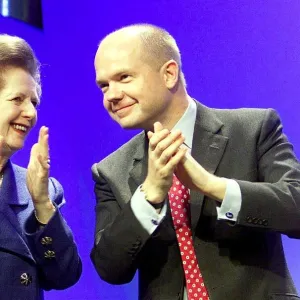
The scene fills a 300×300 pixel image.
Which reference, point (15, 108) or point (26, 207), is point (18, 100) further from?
point (26, 207)

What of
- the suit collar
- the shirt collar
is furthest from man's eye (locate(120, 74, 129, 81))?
the suit collar

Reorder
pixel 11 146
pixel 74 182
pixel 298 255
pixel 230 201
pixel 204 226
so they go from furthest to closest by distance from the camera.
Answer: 1. pixel 74 182
2. pixel 298 255
3. pixel 11 146
4. pixel 204 226
5. pixel 230 201

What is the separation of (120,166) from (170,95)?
0.73ft

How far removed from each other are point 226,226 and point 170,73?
0.41m

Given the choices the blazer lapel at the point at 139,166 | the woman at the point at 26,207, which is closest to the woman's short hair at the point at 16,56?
the woman at the point at 26,207

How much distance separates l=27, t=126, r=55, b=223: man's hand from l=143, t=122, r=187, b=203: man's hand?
0.90 ft

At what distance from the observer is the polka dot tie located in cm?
156

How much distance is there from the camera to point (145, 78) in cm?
165

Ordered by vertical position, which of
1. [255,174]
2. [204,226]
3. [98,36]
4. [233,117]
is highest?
[98,36]

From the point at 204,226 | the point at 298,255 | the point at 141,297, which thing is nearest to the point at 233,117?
the point at 204,226

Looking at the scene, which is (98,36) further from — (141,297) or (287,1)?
(141,297)

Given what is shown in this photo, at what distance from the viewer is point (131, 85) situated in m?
1.64

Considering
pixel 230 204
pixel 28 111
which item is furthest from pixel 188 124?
pixel 28 111

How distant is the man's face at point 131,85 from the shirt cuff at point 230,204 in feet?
0.94
